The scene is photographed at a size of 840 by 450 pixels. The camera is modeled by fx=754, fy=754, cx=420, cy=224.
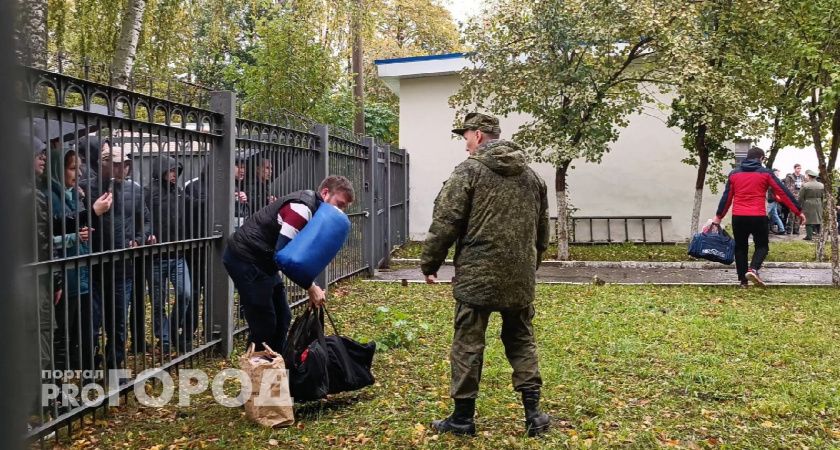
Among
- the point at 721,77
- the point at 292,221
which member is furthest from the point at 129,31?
the point at 721,77

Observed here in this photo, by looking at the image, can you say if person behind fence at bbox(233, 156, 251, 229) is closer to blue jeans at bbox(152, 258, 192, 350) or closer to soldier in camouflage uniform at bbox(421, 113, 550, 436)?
blue jeans at bbox(152, 258, 192, 350)

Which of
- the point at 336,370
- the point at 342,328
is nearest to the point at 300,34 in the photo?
the point at 342,328

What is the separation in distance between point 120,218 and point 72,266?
62cm

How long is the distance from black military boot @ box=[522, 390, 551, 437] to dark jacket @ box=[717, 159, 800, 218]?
6.97 meters

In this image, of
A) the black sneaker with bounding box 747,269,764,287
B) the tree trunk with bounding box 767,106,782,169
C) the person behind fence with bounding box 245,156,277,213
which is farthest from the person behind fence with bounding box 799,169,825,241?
the person behind fence with bounding box 245,156,277,213

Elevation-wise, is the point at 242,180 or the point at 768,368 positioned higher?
the point at 242,180

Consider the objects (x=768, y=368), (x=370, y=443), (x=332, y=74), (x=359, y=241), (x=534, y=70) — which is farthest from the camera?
(x=332, y=74)

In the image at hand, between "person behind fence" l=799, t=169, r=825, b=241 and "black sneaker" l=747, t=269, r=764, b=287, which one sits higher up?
"person behind fence" l=799, t=169, r=825, b=241

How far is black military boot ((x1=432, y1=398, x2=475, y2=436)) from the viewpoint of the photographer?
4.59 metres

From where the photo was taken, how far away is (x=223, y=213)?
21.3ft

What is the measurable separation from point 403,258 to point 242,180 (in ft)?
27.1

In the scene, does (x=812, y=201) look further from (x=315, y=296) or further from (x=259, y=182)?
(x=315, y=296)

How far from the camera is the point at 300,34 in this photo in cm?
1566

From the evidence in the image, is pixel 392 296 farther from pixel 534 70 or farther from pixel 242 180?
pixel 534 70
